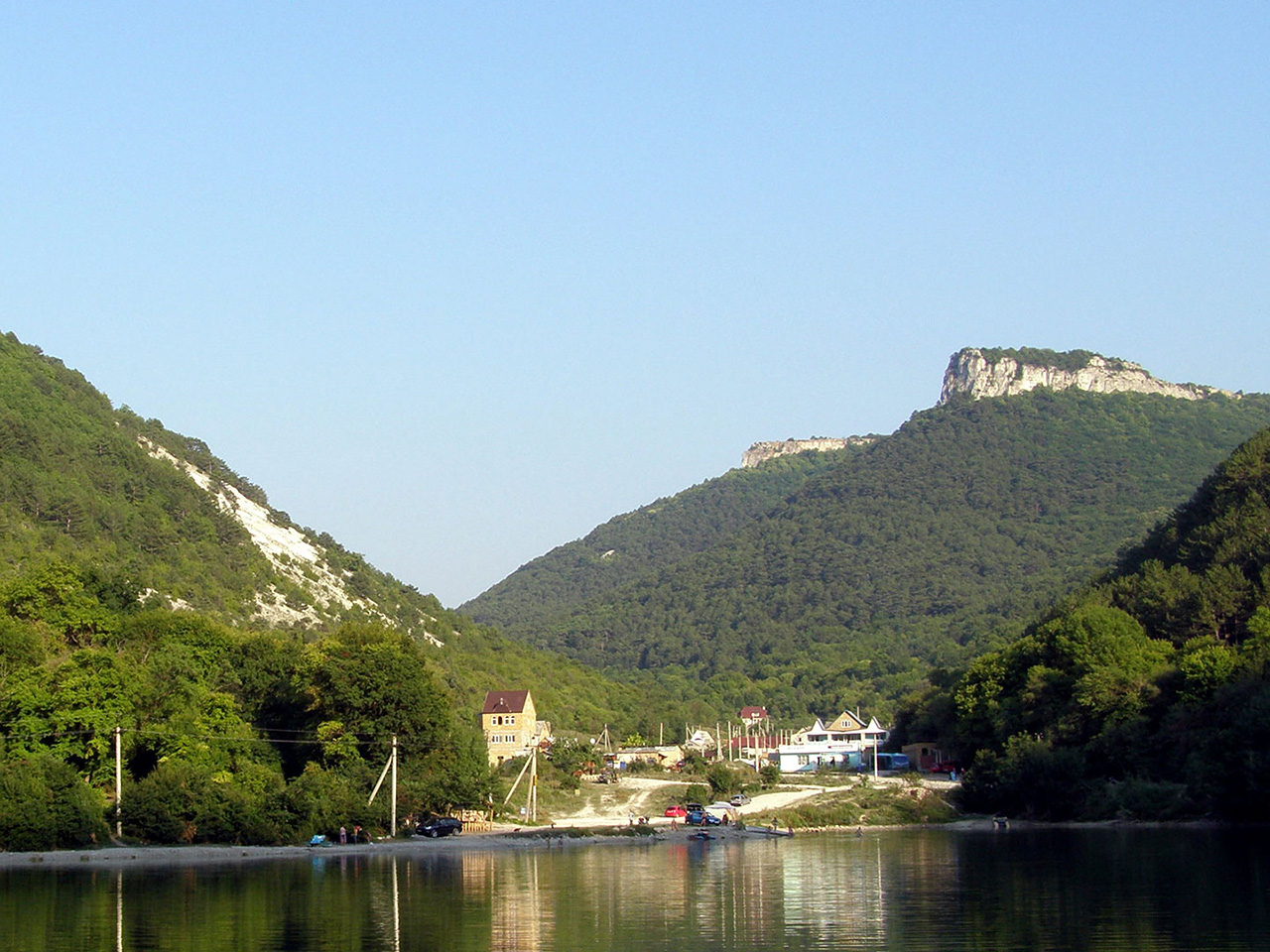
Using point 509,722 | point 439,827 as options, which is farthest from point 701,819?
point 509,722

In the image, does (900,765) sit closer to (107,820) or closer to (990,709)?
(990,709)

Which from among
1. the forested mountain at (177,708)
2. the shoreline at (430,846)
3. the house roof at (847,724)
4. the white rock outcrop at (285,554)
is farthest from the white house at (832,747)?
the shoreline at (430,846)

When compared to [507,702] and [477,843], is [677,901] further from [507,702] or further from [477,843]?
[507,702]

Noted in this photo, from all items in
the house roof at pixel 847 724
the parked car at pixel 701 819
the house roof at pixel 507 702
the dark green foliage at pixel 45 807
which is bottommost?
the parked car at pixel 701 819

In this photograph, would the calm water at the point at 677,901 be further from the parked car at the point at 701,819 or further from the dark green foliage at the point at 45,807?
the parked car at the point at 701,819

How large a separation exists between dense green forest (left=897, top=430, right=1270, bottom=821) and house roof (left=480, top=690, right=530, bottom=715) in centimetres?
3137

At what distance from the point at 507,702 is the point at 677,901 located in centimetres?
6917

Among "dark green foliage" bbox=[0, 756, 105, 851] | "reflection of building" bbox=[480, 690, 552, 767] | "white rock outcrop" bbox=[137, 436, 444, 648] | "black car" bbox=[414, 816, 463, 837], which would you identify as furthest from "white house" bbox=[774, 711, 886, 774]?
"dark green foliage" bbox=[0, 756, 105, 851]

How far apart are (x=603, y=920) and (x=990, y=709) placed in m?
58.7

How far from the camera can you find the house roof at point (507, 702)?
374 feet

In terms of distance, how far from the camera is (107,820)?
63.4 m

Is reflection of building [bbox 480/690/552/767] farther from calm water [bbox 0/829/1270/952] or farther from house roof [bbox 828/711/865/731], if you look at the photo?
calm water [bbox 0/829/1270/952]

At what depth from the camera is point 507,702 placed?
114375mm

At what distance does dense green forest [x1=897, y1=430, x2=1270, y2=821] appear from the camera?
253 feet
